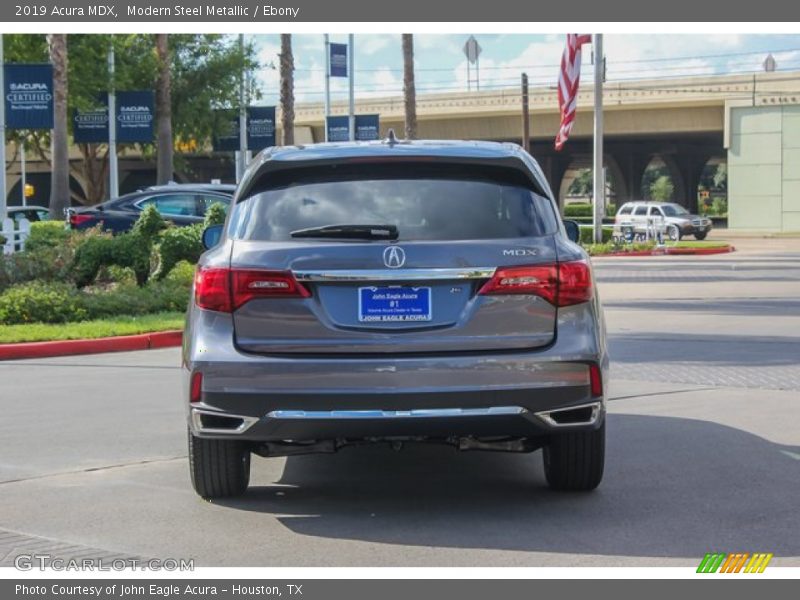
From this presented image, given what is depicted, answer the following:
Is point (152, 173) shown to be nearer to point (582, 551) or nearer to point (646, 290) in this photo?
point (646, 290)

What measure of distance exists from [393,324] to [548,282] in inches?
30.6

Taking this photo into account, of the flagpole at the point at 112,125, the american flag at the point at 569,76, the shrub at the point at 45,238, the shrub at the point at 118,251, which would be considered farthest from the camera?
the flagpole at the point at 112,125

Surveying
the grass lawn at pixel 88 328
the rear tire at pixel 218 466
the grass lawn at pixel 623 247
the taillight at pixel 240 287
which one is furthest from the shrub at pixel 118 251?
the grass lawn at pixel 623 247

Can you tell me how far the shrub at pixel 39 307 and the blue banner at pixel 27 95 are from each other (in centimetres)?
1201

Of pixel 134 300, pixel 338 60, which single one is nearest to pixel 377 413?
pixel 134 300

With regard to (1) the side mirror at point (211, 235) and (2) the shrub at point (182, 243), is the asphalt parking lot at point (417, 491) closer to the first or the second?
(1) the side mirror at point (211, 235)

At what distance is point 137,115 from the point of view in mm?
41594

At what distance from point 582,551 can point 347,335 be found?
1.45 metres

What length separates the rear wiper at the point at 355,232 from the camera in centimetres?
658

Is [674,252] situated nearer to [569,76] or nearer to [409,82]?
[569,76]

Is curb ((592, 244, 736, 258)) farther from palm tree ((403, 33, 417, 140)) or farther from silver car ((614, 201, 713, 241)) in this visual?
palm tree ((403, 33, 417, 140))

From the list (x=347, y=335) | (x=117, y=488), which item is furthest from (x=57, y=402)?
(x=347, y=335)

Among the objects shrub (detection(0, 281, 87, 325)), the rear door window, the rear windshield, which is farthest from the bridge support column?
the rear windshield

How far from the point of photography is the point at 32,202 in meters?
108
